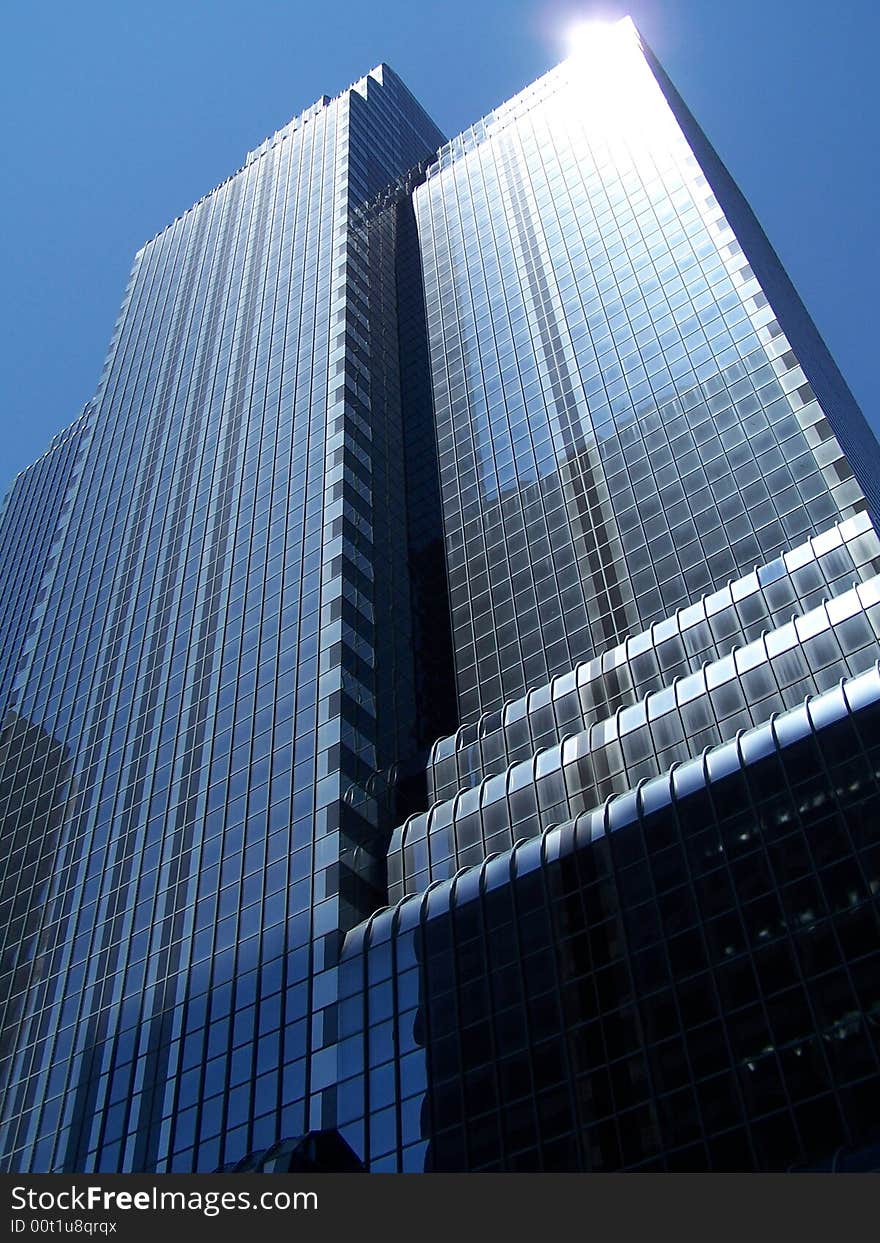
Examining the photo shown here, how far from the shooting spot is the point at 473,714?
2977 inches

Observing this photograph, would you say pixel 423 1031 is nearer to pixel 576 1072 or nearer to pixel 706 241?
pixel 576 1072

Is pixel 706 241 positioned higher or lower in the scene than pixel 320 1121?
higher

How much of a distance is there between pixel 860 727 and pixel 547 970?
16.8 m

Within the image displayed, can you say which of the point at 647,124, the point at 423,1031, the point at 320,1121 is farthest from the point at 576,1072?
the point at 647,124

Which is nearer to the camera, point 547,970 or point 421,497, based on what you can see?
point 547,970

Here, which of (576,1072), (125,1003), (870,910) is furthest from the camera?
(125,1003)

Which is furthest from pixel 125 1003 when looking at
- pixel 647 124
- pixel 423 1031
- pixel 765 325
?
pixel 647 124

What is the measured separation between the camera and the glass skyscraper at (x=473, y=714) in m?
48.4

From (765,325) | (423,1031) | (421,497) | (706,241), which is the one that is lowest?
(423,1031)

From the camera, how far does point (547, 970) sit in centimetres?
5241

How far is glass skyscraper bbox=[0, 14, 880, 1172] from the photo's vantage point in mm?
48438

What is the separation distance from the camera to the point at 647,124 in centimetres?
10894
